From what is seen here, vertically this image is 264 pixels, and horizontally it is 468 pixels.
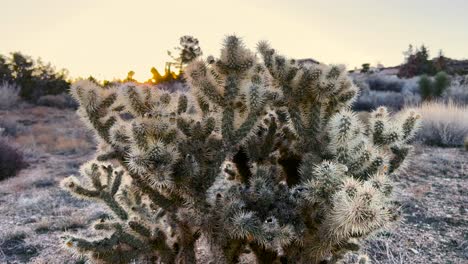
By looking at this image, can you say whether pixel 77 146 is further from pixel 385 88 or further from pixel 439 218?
pixel 385 88

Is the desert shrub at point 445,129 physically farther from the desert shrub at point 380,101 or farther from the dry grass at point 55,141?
the dry grass at point 55,141

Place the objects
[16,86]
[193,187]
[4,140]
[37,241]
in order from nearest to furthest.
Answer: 1. [193,187]
2. [37,241]
3. [4,140]
4. [16,86]

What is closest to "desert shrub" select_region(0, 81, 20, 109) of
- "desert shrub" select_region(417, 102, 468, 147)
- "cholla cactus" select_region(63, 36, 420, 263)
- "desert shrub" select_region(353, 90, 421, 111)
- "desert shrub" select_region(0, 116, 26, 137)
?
"desert shrub" select_region(0, 116, 26, 137)

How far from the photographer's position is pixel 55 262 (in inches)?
139

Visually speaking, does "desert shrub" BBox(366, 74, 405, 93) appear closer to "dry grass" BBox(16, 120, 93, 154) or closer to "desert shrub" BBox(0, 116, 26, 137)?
"dry grass" BBox(16, 120, 93, 154)

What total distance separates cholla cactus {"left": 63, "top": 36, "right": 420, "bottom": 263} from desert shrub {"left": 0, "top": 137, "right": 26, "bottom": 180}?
7.12 meters

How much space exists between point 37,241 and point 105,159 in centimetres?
258

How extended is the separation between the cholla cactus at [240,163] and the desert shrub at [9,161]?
23.4ft

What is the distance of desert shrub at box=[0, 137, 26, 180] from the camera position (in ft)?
27.8

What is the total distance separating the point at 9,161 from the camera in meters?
8.80

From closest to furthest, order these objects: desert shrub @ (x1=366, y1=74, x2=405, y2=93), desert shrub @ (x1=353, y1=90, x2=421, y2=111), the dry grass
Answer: the dry grass
desert shrub @ (x1=353, y1=90, x2=421, y2=111)
desert shrub @ (x1=366, y1=74, x2=405, y2=93)

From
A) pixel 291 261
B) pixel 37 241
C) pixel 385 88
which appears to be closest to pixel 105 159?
pixel 291 261

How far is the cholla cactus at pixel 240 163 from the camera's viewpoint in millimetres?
1843

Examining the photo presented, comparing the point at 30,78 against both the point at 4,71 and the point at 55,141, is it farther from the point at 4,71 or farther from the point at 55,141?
the point at 55,141
